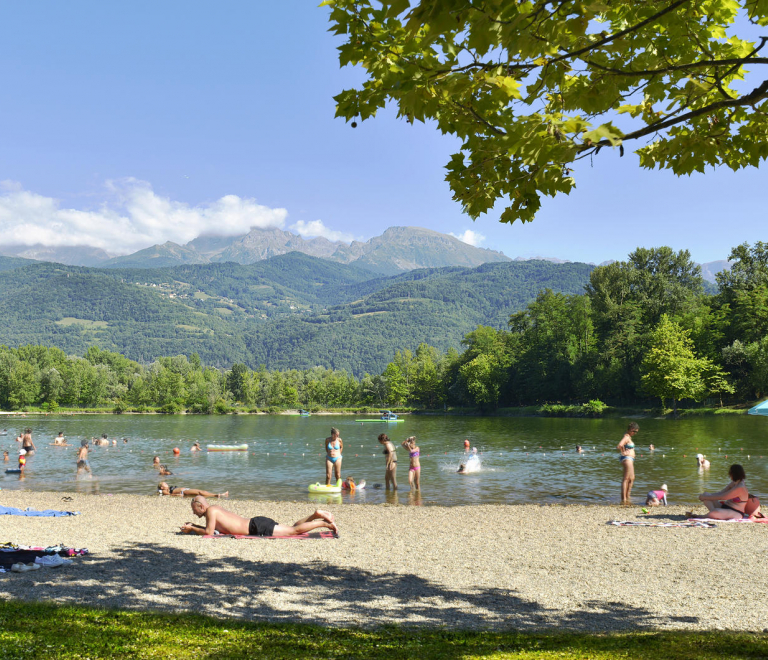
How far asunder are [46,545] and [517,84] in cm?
1238

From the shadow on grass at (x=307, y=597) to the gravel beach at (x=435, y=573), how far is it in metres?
0.03

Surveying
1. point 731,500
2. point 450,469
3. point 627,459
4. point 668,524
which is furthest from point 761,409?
point 450,469

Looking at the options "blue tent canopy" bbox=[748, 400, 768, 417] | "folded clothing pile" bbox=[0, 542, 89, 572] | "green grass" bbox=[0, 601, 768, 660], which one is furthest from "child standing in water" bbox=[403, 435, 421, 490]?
"green grass" bbox=[0, 601, 768, 660]

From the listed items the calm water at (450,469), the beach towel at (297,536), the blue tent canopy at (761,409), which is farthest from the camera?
the calm water at (450,469)

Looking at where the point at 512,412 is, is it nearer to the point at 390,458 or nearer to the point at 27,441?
the point at 27,441

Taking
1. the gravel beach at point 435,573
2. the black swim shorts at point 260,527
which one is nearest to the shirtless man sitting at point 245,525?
the black swim shorts at point 260,527

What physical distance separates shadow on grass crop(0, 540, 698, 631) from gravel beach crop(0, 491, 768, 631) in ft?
A: 0.09

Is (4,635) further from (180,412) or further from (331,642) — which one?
(180,412)

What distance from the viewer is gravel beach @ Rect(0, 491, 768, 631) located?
757cm

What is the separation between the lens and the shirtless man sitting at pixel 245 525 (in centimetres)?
1353

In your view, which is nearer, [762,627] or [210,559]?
[762,627]

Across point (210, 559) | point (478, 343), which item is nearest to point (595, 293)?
point (478, 343)

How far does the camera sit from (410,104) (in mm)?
5531

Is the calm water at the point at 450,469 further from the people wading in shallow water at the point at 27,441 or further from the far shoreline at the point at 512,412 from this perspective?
the far shoreline at the point at 512,412
